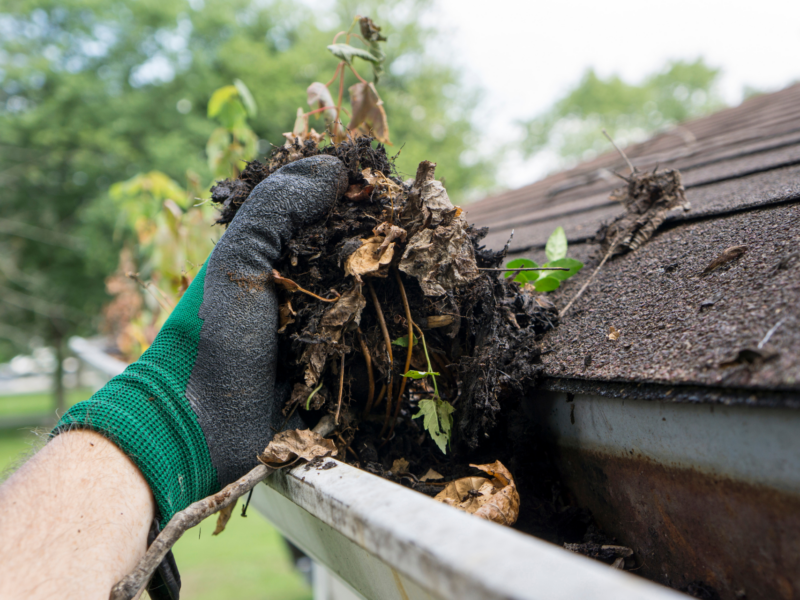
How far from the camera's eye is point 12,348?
12250 millimetres

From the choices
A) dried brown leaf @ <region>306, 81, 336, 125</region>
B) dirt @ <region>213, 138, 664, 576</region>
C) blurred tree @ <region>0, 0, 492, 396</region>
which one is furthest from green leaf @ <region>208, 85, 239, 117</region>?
blurred tree @ <region>0, 0, 492, 396</region>

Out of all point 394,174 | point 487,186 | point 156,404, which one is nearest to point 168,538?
point 156,404

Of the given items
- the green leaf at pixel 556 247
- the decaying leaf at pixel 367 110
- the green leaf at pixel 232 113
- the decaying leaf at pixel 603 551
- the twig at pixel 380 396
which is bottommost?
the decaying leaf at pixel 603 551

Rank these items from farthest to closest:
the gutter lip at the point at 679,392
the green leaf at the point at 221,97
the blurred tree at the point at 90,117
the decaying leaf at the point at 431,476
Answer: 1. the blurred tree at the point at 90,117
2. the green leaf at the point at 221,97
3. the decaying leaf at the point at 431,476
4. the gutter lip at the point at 679,392

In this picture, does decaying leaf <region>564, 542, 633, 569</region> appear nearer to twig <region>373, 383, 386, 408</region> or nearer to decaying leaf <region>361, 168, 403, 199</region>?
twig <region>373, 383, 386, 408</region>

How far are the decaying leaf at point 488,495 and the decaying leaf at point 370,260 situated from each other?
402 mm

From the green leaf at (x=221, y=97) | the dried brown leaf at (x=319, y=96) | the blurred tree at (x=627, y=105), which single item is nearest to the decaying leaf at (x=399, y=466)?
the dried brown leaf at (x=319, y=96)

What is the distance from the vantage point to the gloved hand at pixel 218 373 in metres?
0.81

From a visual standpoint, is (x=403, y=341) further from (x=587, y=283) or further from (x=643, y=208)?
(x=643, y=208)

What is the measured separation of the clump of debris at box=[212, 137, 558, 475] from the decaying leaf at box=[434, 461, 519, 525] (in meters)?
0.06

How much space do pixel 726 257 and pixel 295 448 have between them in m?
0.87

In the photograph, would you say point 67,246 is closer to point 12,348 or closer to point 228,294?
point 12,348

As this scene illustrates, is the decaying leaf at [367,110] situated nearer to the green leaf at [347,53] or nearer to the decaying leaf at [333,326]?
the green leaf at [347,53]

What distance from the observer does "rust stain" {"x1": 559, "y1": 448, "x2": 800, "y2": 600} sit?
0.54 m
